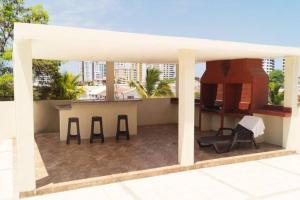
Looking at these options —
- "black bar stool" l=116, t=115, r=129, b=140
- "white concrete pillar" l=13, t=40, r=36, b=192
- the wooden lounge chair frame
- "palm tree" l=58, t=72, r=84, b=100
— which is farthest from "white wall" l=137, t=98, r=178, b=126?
"white concrete pillar" l=13, t=40, r=36, b=192

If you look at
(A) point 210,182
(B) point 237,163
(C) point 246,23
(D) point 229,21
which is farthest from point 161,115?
(C) point 246,23

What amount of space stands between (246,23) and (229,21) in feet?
13.9

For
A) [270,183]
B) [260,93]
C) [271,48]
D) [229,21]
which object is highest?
[229,21]

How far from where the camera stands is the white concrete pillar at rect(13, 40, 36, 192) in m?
5.30

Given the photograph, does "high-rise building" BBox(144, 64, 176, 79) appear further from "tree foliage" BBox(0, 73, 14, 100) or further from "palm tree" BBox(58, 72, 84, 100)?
"tree foliage" BBox(0, 73, 14, 100)

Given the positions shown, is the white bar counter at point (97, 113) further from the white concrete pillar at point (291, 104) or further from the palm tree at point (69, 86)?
the white concrete pillar at point (291, 104)

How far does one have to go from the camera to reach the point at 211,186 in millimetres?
6238

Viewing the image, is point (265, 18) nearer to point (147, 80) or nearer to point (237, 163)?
point (147, 80)

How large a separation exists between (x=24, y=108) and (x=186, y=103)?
12.4ft

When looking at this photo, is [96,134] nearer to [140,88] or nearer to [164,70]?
[140,88]

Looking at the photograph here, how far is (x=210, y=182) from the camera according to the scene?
6.47 meters

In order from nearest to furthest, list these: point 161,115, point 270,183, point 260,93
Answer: point 270,183 → point 260,93 → point 161,115

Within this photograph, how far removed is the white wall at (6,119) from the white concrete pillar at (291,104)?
33.0 ft

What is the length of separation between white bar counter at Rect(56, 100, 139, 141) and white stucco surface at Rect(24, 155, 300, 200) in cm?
475
